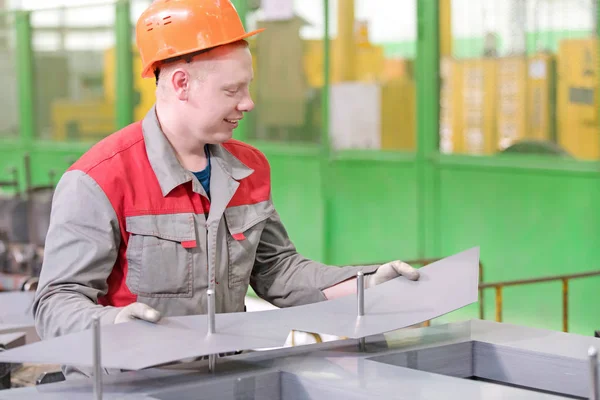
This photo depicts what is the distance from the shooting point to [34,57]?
934 cm

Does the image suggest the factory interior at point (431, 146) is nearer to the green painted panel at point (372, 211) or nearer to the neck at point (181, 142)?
the green painted panel at point (372, 211)

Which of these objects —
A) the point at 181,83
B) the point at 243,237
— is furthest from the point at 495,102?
the point at 181,83

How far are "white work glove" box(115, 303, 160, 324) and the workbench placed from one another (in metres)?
0.11

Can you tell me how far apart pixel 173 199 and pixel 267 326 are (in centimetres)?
43

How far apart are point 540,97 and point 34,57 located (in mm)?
5347

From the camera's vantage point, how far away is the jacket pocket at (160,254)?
233 cm

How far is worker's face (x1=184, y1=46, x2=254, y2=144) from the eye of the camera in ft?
7.82

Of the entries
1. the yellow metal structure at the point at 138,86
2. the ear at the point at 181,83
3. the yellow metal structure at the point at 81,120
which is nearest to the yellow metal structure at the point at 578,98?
the ear at the point at 181,83

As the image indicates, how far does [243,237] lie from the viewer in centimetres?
251

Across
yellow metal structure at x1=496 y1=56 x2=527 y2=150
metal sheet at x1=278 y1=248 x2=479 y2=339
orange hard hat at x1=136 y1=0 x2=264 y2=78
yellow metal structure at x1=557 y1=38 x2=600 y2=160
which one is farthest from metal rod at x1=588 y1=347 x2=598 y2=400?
yellow metal structure at x1=496 y1=56 x2=527 y2=150

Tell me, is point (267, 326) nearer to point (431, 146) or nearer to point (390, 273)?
point (390, 273)

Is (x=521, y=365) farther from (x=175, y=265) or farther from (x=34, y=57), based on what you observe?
(x=34, y=57)

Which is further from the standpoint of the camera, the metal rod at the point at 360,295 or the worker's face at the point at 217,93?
the worker's face at the point at 217,93

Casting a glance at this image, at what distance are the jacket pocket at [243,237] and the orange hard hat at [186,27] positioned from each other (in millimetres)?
407
